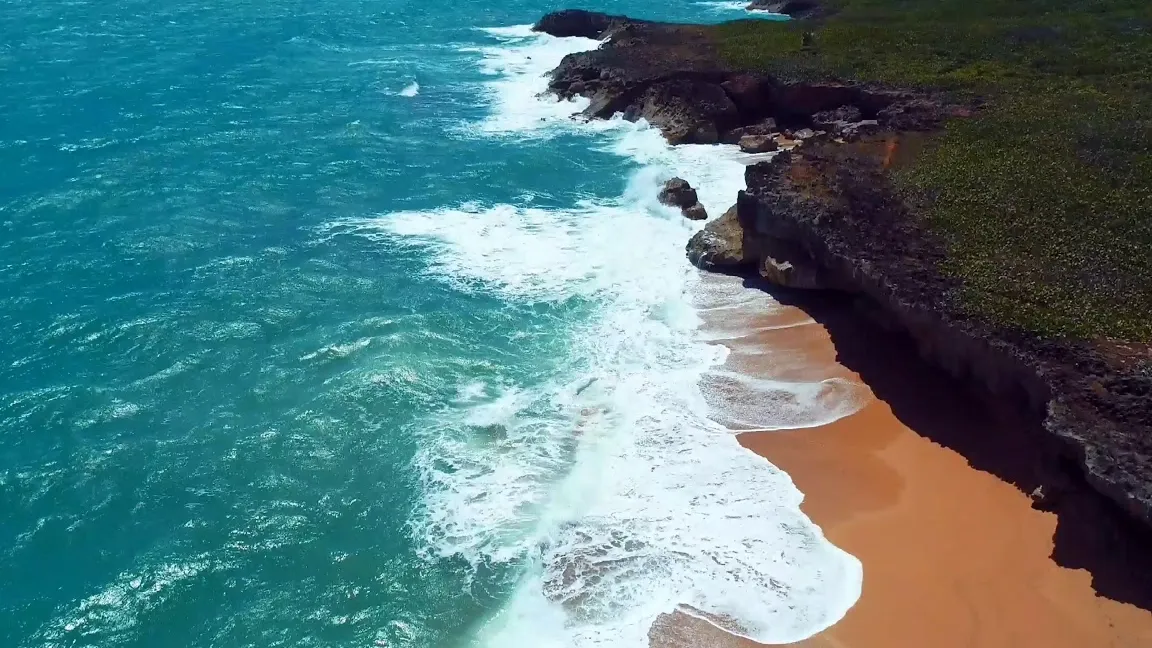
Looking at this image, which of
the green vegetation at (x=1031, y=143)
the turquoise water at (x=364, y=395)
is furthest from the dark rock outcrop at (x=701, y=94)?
the turquoise water at (x=364, y=395)

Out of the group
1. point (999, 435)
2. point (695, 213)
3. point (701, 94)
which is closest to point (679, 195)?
point (695, 213)

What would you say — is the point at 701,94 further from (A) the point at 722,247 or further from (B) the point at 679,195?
(A) the point at 722,247

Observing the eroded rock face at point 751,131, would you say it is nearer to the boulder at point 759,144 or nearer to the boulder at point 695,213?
the boulder at point 759,144

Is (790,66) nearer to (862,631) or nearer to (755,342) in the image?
(755,342)

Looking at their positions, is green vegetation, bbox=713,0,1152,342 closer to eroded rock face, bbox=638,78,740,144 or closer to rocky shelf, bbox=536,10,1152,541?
rocky shelf, bbox=536,10,1152,541

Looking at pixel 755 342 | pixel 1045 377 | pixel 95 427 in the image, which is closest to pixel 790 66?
pixel 755 342

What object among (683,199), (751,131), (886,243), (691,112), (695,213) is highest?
(886,243)
